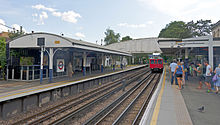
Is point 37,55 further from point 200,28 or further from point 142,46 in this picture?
point 200,28

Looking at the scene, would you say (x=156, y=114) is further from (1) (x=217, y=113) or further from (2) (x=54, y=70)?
(2) (x=54, y=70)

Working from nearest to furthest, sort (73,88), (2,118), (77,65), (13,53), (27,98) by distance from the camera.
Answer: (2,118), (27,98), (73,88), (13,53), (77,65)

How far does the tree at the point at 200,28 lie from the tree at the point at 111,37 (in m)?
45.5

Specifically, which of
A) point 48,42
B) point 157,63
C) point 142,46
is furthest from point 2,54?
point 142,46

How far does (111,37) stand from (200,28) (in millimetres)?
49736

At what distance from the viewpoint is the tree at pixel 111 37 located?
8788 cm

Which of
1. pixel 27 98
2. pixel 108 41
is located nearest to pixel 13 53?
pixel 27 98

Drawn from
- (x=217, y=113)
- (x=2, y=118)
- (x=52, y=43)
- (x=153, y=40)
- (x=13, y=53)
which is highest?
(x=153, y=40)

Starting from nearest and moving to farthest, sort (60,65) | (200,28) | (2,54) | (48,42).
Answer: (48,42) < (2,54) < (60,65) < (200,28)

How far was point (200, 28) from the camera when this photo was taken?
47.7 metres

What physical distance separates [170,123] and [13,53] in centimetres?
1613

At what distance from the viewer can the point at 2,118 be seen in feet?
18.8

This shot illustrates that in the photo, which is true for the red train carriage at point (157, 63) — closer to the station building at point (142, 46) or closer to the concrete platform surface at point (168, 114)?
the concrete platform surface at point (168, 114)

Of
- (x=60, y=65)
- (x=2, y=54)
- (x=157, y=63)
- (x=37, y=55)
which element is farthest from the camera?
(x=157, y=63)
